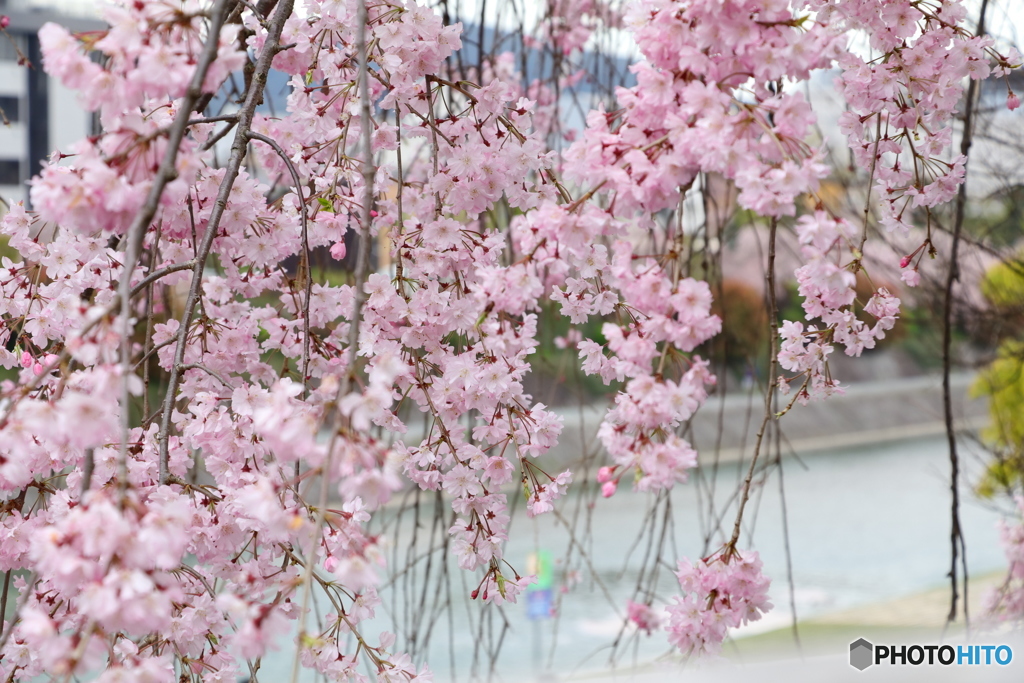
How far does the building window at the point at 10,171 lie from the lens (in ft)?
18.7

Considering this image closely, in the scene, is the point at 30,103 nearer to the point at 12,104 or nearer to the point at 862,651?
the point at 12,104

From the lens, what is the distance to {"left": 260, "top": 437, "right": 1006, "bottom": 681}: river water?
3.59m

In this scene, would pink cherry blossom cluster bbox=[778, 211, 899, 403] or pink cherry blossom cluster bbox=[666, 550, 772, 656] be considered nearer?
pink cherry blossom cluster bbox=[666, 550, 772, 656]

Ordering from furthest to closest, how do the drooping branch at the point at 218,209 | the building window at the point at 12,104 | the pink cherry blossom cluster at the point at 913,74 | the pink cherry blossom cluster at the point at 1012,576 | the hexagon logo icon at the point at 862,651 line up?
1. the building window at the point at 12,104
2. the pink cherry blossom cluster at the point at 1012,576
3. the hexagon logo icon at the point at 862,651
4. the pink cherry blossom cluster at the point at 913,74
5. the drooping branch at the point at 218,209

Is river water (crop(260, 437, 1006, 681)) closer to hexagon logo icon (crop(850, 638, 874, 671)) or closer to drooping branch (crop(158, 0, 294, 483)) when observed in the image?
hexagon logo icon (crop(850, 638, 874, 671))

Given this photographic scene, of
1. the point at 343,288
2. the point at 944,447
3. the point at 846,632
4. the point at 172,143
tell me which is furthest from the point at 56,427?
the point at 944,447

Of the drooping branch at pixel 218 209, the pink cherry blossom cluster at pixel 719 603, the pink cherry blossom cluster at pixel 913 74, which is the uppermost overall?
the pink cherry blossom cluster at pixel 913 74

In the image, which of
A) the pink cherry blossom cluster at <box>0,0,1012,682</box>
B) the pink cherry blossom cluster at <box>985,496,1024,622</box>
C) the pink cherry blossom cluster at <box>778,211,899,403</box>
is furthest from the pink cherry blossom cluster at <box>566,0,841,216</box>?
the pink cherry blossom cluster at <box>985,496,1024,622</box>

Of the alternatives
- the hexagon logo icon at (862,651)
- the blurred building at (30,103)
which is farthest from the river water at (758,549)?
the blurred building at (30,103)

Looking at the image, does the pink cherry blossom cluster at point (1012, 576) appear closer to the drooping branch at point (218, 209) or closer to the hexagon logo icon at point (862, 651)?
the hexagon logo icon at point (862, 651)

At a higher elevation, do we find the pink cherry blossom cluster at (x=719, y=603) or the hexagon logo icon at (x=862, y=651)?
the hexagon logo icon at (x=862, y=651)

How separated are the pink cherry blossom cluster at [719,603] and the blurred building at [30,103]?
4.84m

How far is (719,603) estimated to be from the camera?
792 mm

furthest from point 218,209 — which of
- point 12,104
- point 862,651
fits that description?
point 12,104
